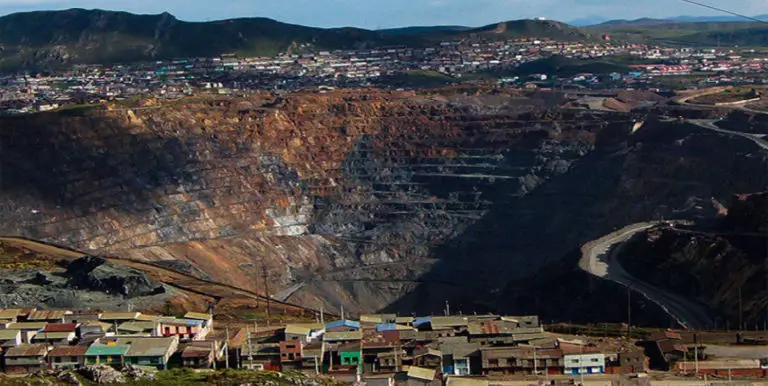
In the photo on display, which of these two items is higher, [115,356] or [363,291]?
[115,356]

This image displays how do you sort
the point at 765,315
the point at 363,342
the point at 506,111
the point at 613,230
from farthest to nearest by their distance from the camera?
the point at 506,111 < the point at 613,230 < the point at 765,315 < the point at 363,342

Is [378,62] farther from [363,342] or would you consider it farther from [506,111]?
[363,342]

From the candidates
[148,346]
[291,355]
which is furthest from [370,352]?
[148,346]

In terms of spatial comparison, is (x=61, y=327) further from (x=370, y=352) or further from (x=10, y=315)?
(x=370, y=352)

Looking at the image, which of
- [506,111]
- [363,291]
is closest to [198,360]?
[363,291]

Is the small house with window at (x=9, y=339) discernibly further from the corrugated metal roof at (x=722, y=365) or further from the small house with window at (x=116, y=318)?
the corrugated metal roof at (x=722, y=365)

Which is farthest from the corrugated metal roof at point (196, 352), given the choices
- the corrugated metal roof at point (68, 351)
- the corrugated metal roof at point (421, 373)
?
the corrugated metal roof at point (421, 373)
